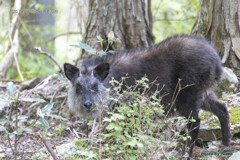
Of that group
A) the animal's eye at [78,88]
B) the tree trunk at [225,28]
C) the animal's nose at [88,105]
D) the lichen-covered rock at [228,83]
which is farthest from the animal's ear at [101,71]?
the tree trunk at [225,28]

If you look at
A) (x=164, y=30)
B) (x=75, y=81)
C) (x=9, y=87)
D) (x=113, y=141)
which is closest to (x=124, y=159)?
(x=113, y=141)

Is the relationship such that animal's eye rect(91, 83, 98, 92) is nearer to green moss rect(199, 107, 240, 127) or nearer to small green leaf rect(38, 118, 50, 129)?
small green leaf rect(38, 118, 50, 129)

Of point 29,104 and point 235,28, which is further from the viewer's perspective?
point 29,104

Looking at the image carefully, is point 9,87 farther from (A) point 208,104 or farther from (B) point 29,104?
(A) point 208,104

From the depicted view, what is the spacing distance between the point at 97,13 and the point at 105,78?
6.87 feet

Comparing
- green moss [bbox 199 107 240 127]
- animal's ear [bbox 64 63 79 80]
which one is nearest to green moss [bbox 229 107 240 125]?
green moss [bbox 199 107 240 127]

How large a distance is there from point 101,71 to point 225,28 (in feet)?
10.1

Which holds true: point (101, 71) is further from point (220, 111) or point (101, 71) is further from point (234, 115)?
point (234, 115)

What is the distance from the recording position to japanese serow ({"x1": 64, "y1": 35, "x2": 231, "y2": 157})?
539 cm

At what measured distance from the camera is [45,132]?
17.5 feet

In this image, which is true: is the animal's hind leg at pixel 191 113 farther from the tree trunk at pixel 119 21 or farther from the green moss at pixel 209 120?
the tree trunk at pixel 119 21

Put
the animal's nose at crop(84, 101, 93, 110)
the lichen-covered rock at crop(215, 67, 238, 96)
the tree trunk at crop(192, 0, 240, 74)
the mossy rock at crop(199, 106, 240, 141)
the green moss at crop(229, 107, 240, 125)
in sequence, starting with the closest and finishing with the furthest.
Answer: the animal's nose at crop(84, 101, 93, 110)
the mossy rock at crop(199, 106, 240, 141)
the green moss at crop(229, 107, 240, 125)
the lichen-covered rock at crop(215, 67, 238, 96)
the tree trunk at crop(192, 0, 240, 74)

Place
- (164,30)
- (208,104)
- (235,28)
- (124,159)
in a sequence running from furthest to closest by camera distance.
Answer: (164,30), (235,28), (208,104), (124,159)

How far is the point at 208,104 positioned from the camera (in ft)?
19.0
